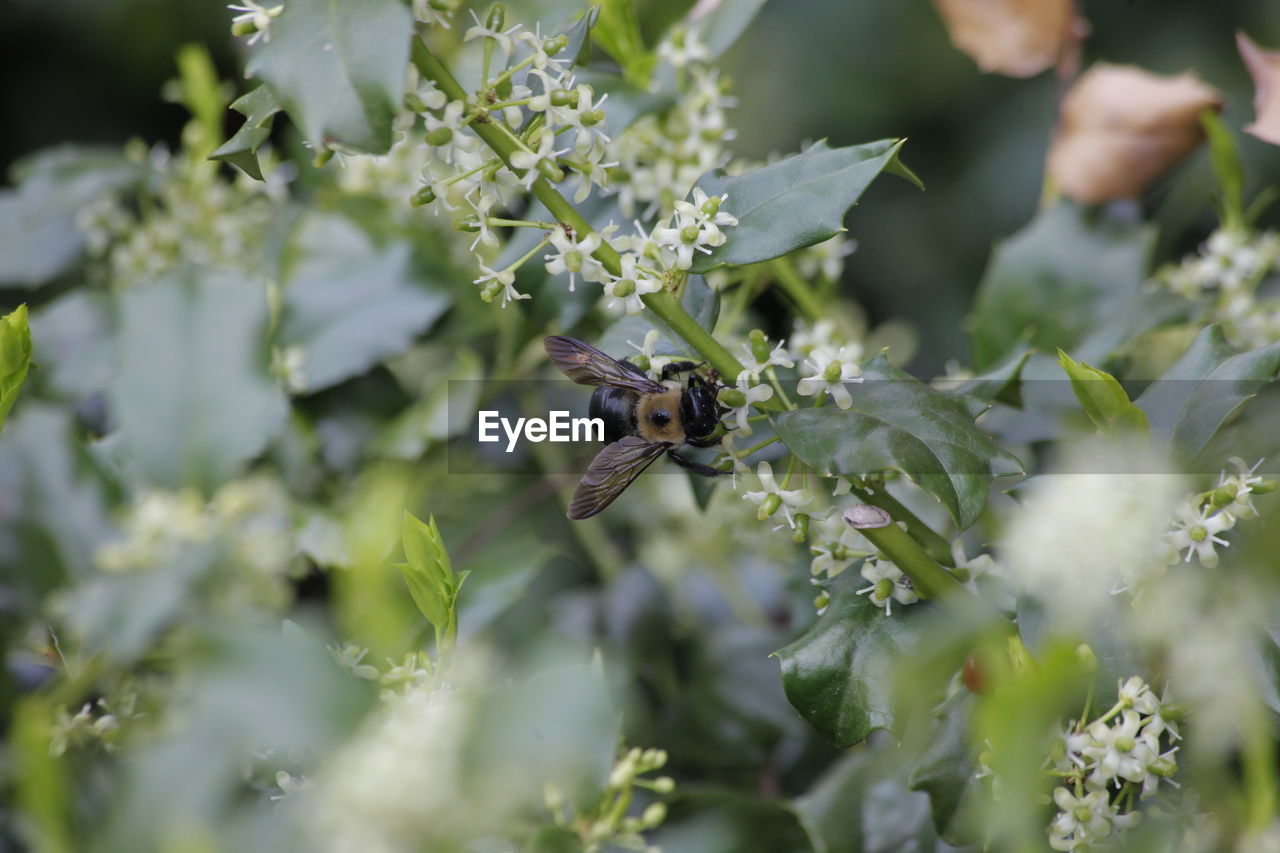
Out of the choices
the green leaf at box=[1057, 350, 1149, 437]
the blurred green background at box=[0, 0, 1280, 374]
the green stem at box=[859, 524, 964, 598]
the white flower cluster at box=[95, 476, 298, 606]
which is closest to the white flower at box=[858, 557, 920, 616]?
the green stem at box=[859, 524, 964, 598]

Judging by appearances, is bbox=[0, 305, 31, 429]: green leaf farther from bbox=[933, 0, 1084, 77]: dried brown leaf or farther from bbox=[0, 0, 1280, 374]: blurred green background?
bbox=[0, 0, 1280, 374]: blurred green background

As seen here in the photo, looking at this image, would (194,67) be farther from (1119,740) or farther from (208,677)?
(1119,740)

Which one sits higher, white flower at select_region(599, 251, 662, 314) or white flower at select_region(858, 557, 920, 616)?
white flower at select_region(599, 251, 662, 314)

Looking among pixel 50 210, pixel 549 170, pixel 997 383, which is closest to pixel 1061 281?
pixel 997 383

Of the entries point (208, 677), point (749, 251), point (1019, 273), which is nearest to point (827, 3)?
point (1019, 273)

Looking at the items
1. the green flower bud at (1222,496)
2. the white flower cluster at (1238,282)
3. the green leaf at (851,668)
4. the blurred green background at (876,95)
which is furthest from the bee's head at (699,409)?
the blurred green background at (876,95)

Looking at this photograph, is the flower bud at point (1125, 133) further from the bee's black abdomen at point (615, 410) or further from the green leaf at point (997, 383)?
the bee's black abdomen at point (615, 410)

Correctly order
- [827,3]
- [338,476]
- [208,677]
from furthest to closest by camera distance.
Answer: [827,3] < [338,476] < [208,677]

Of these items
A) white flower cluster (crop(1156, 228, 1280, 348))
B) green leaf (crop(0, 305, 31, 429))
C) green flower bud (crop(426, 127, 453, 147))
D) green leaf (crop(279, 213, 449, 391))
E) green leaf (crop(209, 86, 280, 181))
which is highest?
green leaf (crop(209, 86, 280, 181))
